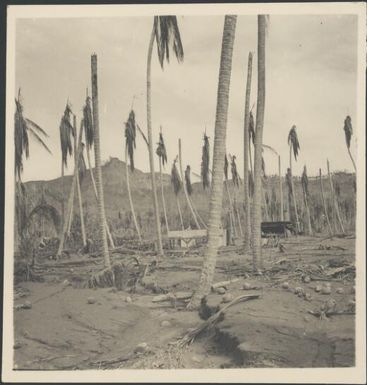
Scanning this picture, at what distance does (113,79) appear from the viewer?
5199mm

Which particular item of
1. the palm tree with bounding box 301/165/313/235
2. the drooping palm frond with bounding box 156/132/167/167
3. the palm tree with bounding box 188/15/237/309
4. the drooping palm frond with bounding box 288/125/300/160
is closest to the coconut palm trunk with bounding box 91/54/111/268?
the drooping palm frond with bounding box 156/132/167/167

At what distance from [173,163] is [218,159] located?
0.47m

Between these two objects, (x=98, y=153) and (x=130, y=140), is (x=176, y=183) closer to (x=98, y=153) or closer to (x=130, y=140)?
(x=130, y=140)

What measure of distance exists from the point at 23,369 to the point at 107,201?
1737mm

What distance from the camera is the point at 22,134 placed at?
5.09 m

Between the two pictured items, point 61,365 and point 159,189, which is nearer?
point 61,365

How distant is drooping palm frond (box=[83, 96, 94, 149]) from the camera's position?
521cm

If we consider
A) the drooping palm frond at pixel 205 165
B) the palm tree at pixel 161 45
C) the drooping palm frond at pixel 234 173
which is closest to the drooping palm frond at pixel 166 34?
the palm tree at pixel 161 45

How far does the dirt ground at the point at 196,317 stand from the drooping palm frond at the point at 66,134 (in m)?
1.02

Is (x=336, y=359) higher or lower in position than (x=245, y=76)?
lower

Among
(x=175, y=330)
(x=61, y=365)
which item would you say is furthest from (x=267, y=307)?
(x=61, y=365)

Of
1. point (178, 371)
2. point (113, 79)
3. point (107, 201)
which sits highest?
point (113, 79)

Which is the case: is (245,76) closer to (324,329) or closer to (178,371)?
(324,329)

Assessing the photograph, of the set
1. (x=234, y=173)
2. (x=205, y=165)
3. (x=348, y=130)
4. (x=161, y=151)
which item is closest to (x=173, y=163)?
(x=161, y=151)
